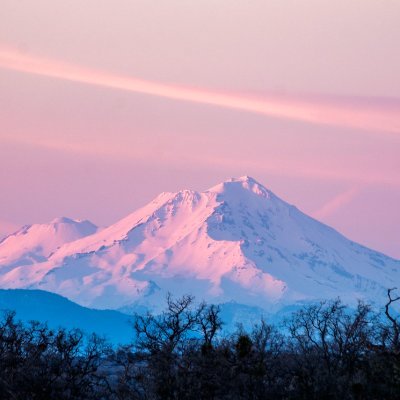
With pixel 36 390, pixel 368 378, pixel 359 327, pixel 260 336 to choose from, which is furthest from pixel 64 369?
pixel 359 327

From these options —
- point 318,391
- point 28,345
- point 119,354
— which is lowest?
point 318,391

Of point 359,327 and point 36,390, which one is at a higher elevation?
point 359,327

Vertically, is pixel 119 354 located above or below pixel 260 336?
above

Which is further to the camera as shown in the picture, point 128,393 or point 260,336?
point 260,336

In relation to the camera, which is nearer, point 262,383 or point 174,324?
point 262,383

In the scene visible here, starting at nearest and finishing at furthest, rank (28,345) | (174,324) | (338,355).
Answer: (28,345) < (338,355) < (174,324)

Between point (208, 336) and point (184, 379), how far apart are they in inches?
1445

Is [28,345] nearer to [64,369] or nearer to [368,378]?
[64,369]

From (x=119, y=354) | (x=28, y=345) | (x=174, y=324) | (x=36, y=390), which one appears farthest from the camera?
(x=119, y=354)

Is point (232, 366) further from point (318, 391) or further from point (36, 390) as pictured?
point (36, 390)

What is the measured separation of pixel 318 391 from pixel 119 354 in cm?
7536

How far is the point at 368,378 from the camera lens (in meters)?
77.9

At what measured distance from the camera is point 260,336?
9981 cm

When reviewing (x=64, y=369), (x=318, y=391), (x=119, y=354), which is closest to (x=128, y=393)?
(x=64, y=369)
